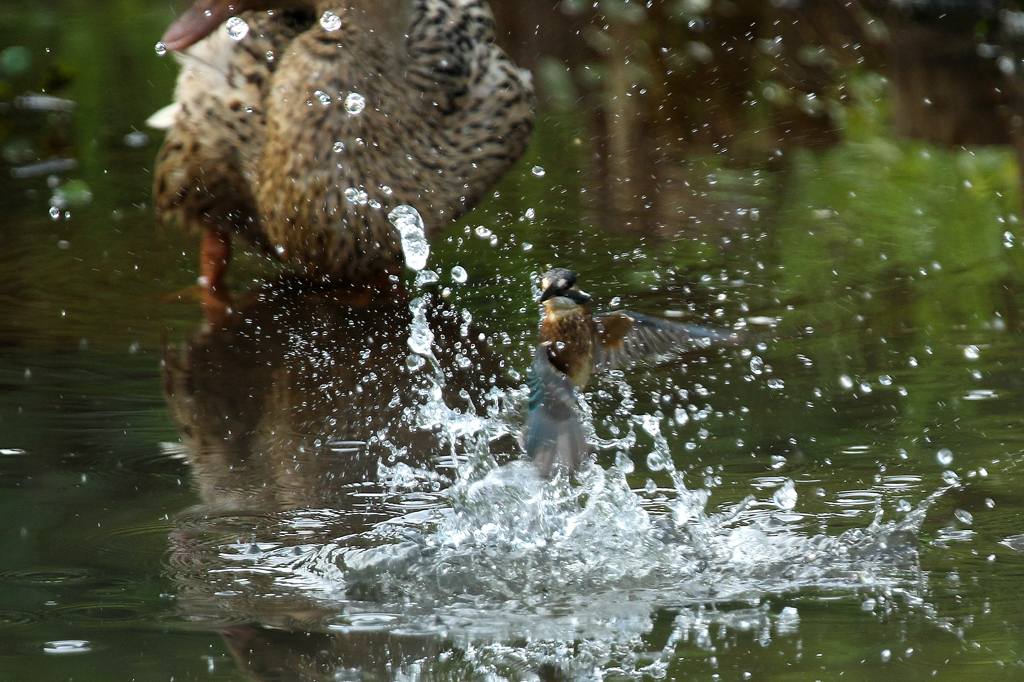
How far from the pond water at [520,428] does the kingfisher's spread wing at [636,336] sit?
28 cm

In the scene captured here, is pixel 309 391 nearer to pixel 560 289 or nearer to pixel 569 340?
pixel 569 340

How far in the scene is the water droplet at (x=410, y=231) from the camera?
4.94 metres

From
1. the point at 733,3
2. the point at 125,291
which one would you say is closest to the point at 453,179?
the point at 125,291

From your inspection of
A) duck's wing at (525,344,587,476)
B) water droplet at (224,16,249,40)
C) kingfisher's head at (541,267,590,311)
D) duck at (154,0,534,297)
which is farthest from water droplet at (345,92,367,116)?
kingfisher's head at (541,267,590,311)

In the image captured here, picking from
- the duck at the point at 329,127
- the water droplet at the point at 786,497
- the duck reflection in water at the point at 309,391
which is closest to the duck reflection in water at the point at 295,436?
the duck reflection in water at the point at 309,391

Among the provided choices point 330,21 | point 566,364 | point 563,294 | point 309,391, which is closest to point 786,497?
A: point 566,364

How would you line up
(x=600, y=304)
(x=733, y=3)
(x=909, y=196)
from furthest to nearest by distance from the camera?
(x=733, y=3)
(x=909, y=196)
(x=600, y=304)

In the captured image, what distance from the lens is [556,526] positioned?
10.8ft

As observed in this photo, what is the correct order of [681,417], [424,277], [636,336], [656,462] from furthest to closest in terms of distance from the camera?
[424,277] → [681,417] → [656,462] → [636,336]

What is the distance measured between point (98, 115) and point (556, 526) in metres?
4.81

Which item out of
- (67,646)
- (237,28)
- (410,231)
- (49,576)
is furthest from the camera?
(237,28)

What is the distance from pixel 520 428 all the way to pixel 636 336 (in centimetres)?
70

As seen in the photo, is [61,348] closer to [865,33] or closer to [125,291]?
[125,291]

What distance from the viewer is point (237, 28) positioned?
5.14 metres
